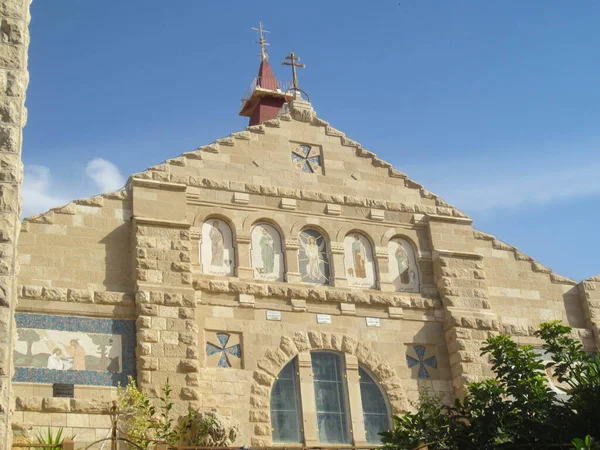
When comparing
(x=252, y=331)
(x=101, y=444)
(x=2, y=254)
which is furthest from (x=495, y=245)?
(x=2, y=254)

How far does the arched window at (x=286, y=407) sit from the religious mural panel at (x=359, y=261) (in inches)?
112

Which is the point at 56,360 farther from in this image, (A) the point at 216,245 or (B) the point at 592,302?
(B) the point at 592,302

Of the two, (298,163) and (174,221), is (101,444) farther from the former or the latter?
(298,163)

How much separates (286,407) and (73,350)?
4.52 metres

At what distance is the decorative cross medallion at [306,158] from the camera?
2372 centimetres

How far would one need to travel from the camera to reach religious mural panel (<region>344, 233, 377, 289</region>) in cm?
2286

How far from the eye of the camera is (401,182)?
24.5m

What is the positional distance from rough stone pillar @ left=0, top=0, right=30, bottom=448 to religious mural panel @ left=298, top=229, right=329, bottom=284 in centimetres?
1152

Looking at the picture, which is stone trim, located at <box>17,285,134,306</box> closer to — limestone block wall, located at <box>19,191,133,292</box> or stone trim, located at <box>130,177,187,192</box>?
limestone block wall, located at <box>19,191,133,292</box>

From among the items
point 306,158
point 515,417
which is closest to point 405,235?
point 306,158

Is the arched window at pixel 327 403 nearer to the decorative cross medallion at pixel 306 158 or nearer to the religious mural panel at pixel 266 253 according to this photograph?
the religious mural panel at pixel 266 253

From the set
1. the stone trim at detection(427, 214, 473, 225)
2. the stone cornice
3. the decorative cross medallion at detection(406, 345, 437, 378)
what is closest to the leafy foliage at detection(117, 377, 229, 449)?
the decorative cross medallion at detection(406, 345, 437, 378)

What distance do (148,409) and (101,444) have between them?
1130mm

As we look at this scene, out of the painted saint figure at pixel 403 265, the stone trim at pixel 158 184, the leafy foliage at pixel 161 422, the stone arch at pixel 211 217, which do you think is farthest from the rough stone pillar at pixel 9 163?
the painted saint figure at pixel 403 265
